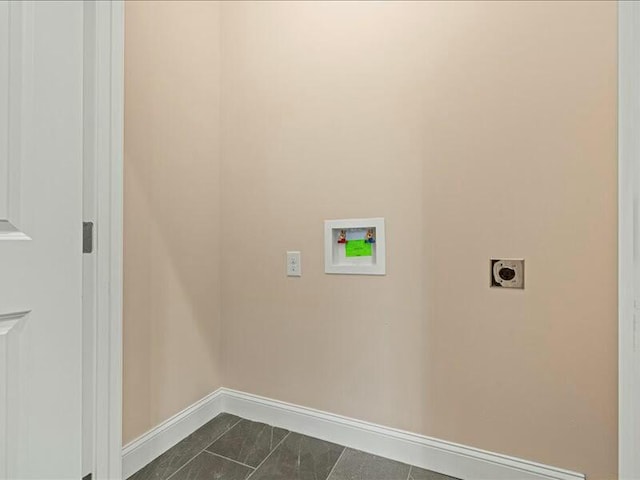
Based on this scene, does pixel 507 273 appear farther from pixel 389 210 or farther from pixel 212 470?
pixel 212 470

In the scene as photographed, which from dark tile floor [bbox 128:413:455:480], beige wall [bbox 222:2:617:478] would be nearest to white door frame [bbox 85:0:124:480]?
dark tile floor [bbox 128:413:455:480]

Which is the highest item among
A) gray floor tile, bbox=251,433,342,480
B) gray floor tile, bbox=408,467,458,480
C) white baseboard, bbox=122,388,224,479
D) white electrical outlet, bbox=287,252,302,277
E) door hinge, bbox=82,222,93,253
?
door hinge, bbox=82,222,93,253

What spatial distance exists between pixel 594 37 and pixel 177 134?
1567mm

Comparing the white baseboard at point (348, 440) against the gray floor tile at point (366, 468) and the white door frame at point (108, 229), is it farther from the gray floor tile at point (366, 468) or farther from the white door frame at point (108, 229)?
the white door frame at point (108, 229)

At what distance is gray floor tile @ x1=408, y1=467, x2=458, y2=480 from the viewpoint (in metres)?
1.28

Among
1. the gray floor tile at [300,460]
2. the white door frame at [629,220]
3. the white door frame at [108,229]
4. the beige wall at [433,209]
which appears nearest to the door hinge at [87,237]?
the white door frame at [108,229]

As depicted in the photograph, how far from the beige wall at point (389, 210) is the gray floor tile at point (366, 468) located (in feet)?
0.49

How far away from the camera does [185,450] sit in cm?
143

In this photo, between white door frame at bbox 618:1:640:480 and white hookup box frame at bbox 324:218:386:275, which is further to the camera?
white hookup box frame at bbox 324:218:386:275

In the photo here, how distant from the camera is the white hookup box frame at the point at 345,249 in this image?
142cm

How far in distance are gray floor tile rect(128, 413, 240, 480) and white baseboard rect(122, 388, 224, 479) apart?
0.02 metres

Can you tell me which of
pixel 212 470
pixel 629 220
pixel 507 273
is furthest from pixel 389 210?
pixel 212 470

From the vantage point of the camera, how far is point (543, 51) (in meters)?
1.19

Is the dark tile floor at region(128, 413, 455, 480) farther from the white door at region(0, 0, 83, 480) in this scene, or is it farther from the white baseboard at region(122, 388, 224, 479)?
the white door at region(0, 0, 83, 480)
